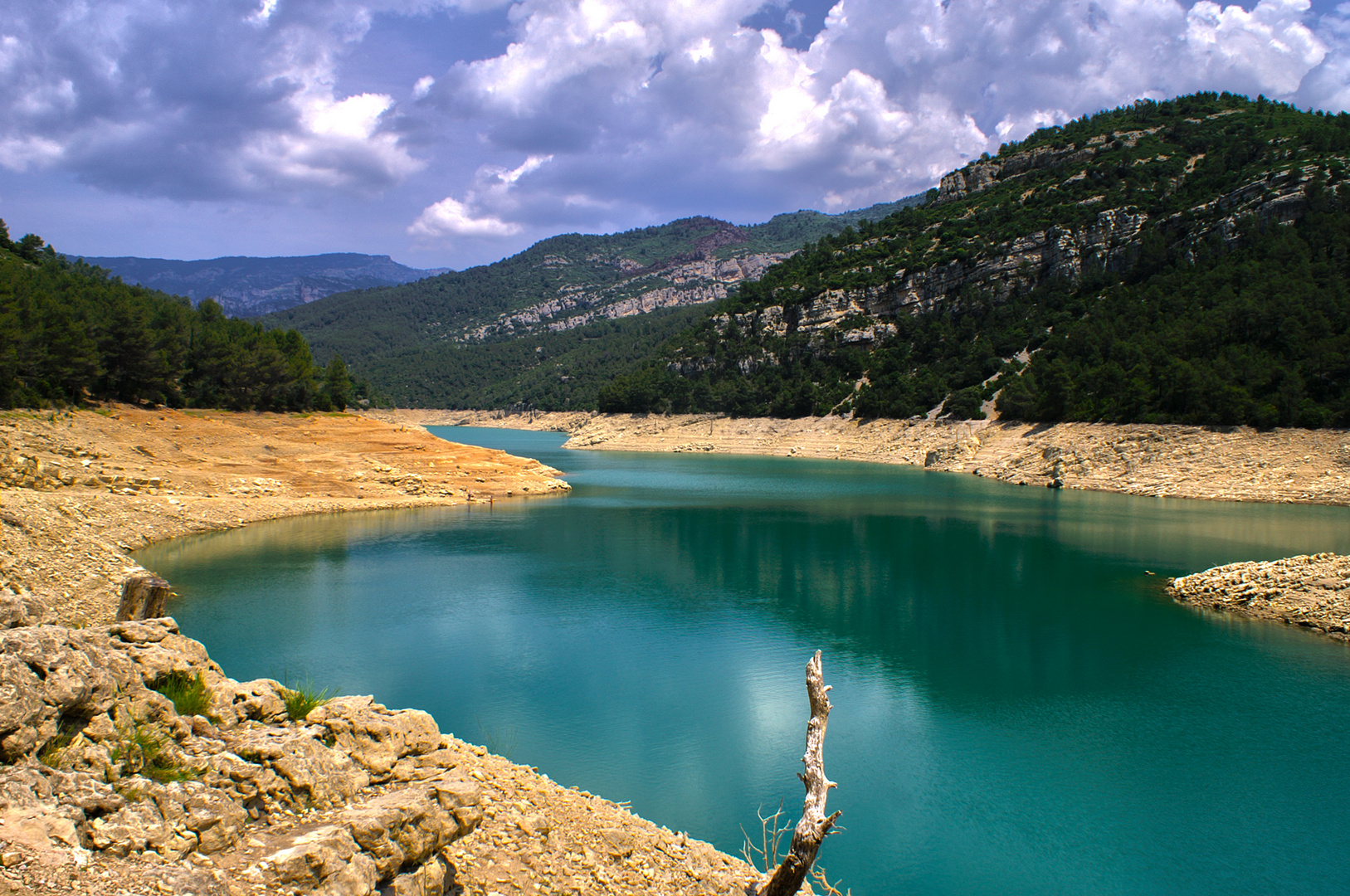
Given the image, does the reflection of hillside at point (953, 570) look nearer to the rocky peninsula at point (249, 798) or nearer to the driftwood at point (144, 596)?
the rocky peninsula at point (249, 798)

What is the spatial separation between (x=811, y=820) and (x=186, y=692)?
493 cm

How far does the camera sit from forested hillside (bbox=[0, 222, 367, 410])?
2930cm

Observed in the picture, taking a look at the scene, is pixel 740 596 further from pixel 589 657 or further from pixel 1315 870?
pixel 1315 870

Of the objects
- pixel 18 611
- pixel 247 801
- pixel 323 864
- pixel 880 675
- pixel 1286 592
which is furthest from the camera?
pixel 1286 592

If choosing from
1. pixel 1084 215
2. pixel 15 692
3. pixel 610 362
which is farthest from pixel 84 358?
pixel 610 362

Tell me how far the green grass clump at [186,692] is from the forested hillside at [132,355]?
1131 inches

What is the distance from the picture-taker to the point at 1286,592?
17000mm

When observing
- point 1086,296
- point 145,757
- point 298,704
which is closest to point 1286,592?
point 298,704

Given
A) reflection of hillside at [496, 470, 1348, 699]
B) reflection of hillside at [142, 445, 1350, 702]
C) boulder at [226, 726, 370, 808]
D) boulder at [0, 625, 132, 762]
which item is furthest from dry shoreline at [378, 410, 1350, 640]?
boulder at [0, 625, 132, 762]

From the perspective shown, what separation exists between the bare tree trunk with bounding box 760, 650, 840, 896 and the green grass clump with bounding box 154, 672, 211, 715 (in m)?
4.54

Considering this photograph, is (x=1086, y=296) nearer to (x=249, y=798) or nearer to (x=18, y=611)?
(x=249, y=798)

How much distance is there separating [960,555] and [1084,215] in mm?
63978

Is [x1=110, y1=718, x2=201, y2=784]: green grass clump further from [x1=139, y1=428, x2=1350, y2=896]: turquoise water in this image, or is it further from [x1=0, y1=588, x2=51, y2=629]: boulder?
[x1=139, y1=428, x2=1350, y2=896]: turquoise water

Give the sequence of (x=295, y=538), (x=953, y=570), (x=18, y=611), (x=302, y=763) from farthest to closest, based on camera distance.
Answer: (x=295, y=538)
(x=953, y=570)
(x=18, y=611)
(x=302, y=763)
